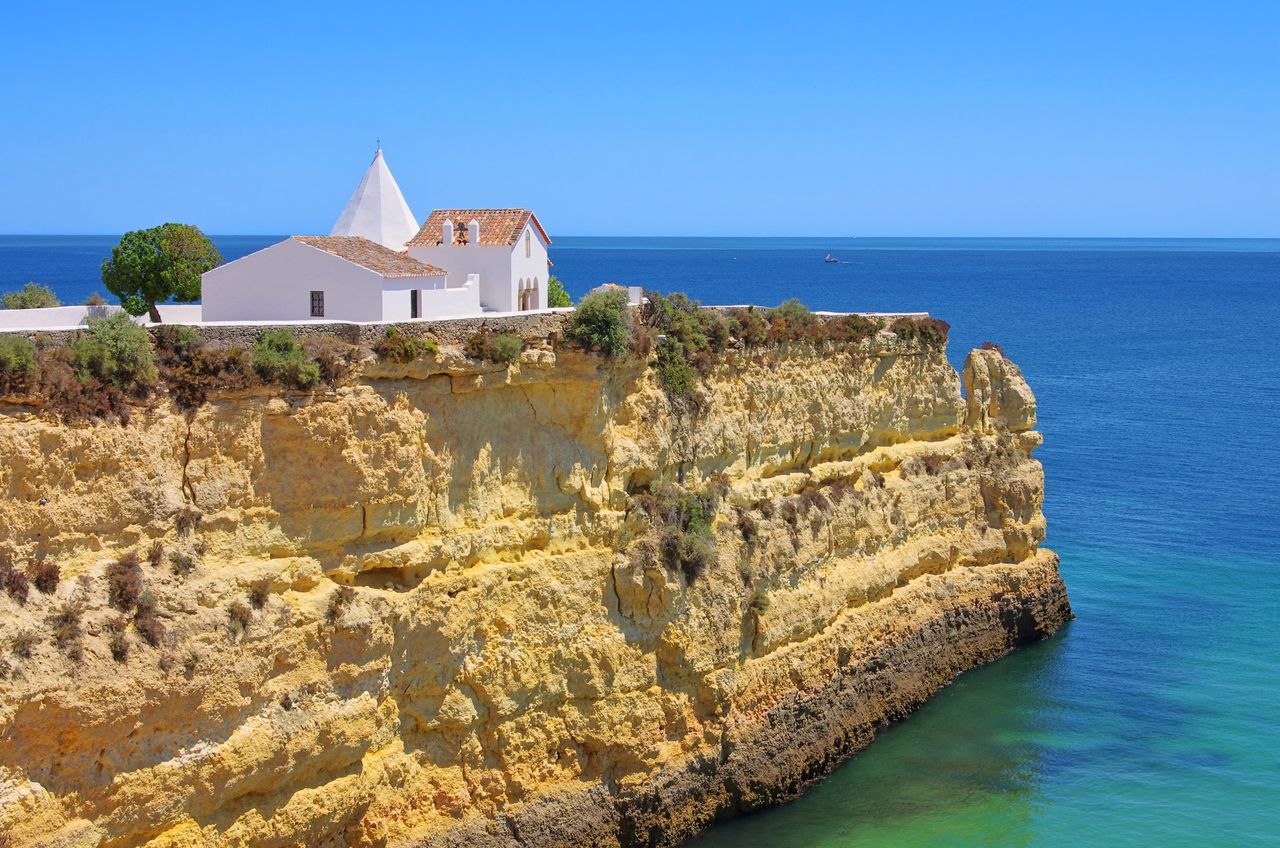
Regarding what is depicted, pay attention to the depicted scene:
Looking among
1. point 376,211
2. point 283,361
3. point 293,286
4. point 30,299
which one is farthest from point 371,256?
point 30,299

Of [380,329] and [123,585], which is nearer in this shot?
[123,585]

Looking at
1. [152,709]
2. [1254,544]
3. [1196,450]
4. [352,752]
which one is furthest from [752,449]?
[1196,450]

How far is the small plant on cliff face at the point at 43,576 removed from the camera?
19.0 metres

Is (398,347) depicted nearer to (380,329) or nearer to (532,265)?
(380,329)

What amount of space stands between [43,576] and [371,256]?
33.4 feet

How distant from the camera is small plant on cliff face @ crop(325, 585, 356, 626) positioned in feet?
71.8

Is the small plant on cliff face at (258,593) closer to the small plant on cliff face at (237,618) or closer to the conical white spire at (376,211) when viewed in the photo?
the small plant on cliff face at (237,618)

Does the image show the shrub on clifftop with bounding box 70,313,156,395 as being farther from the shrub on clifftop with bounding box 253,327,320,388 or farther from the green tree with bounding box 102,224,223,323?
the green tree with bounding box 102,224,223,323

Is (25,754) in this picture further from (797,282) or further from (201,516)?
(797,282)

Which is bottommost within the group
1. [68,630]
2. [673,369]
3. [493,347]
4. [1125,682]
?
[1125,682]

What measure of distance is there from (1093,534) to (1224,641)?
8.99 meters

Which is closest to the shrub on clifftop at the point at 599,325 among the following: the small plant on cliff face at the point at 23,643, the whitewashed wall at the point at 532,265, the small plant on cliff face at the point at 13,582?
the whitewashed wall at the point at 532,265

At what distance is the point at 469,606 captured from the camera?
23844 mm

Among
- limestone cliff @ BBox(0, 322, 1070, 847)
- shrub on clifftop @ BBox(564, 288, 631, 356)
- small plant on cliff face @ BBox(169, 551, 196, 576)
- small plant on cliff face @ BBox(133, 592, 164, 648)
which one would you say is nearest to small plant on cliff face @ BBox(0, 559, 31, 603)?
limestone cliff @ BBox(0, 322, 1070, 847)
